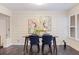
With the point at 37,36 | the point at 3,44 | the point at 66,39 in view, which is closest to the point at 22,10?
the point at 37,36

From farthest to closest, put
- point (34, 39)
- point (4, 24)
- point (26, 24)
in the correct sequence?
1. point (26, 24)
2. point (4, 24)
3. point (34, 39)

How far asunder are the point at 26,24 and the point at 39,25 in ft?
2.49

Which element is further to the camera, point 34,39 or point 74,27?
point 74,27

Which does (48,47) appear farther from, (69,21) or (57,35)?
(69,21)

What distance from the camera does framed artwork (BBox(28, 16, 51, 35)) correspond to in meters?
5.13

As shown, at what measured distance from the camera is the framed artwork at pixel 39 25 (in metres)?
5.13

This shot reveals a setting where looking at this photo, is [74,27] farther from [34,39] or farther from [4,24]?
[4,24]

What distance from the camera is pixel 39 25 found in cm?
502

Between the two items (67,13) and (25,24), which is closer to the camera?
(67,13)

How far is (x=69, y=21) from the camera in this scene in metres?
5.33

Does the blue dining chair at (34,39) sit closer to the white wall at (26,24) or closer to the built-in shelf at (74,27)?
the white wall at (26,24)

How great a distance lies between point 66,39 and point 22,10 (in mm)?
1673

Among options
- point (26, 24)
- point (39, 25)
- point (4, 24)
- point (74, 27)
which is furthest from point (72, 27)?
point (4, 24)
